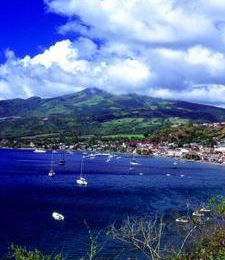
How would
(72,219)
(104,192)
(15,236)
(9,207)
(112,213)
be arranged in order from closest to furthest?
(15,236), (72,219), (112,213), (9,207), (104,192)

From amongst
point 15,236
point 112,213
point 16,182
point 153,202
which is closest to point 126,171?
point 16,182

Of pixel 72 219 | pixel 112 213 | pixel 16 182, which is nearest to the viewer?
pixel 72 219

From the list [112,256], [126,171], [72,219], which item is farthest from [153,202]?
[126,171]

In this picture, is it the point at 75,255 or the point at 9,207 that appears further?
the point at 9,207

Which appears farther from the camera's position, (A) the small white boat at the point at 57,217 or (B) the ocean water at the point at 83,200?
(A) the small white boat at the point at 57,217

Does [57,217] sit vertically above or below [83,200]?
above

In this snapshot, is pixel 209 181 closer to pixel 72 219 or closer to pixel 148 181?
pixel 148 181

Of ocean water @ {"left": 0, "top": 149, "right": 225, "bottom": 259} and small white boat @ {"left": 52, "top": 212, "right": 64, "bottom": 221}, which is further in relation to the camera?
small white boat @ {"left": 52, "top": 212, "right": 64, "bottom": 221}
